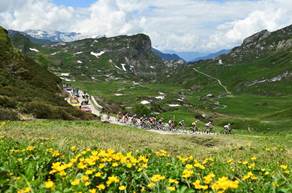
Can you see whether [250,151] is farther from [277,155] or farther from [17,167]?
[17,167]

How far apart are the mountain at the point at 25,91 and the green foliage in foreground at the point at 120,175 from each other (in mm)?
34518

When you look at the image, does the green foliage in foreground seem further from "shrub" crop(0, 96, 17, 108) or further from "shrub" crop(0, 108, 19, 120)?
Answer: "shrub" crop(0, 96, 17, 108)

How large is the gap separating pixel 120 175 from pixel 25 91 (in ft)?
192

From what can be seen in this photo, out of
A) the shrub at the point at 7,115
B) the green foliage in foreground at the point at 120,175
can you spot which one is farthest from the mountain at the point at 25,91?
the green foliage in foreground at the point at 120,175

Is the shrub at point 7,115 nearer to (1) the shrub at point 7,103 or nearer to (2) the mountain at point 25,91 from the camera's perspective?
(2) the mountain at point 25,91

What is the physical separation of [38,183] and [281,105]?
19590cm

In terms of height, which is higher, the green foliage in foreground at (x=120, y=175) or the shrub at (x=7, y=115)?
the shrub at (x=7, y=115)

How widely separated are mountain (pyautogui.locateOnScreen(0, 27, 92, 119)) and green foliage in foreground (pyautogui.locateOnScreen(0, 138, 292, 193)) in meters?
34.5

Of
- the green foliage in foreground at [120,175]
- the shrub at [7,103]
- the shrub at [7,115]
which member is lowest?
the green foliage in foreground at [120,175]

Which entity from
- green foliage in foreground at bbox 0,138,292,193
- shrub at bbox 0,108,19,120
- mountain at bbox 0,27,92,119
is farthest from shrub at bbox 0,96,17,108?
green foliage in foreground at bbox 0,138,292,193

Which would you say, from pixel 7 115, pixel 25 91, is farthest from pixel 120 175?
pixel 25 91

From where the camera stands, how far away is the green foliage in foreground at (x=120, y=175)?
26.1ft

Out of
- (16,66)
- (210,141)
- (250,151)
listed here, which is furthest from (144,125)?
(250,151)

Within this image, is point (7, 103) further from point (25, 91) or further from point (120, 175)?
point (120, 175)
